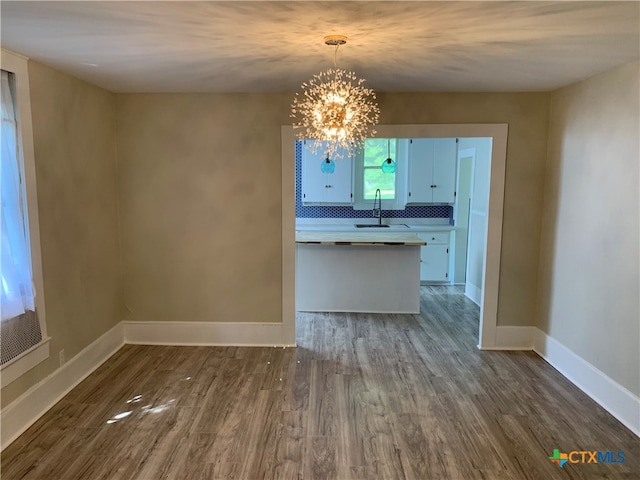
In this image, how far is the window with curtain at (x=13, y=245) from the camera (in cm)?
254

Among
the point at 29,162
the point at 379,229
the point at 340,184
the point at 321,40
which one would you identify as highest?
the point at 321,40

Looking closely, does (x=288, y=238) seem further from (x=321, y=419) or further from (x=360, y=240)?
(x=321, y=419)

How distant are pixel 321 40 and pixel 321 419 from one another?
2.35 metres

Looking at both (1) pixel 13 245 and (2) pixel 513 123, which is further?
(2) pixel 513 123

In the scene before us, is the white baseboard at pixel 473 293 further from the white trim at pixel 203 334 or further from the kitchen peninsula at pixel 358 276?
the white trim at pixel 203 334

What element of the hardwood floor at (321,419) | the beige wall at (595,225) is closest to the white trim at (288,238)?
the hardwood floor at (321,419)

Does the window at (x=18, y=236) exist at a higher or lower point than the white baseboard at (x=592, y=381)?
higher

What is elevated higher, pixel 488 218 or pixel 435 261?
pixel 488 218

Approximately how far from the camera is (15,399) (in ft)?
8.75

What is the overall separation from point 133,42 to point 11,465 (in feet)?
8.05

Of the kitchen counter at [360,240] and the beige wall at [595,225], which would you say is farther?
the kitchen counter at [360,240]

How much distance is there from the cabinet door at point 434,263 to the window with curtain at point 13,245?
518cm

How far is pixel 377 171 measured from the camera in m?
6.82

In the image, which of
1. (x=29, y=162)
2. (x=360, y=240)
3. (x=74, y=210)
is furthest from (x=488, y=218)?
(x=29, y=162)
